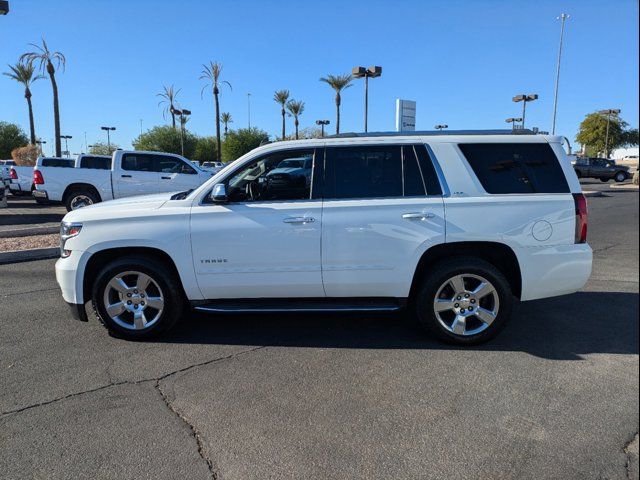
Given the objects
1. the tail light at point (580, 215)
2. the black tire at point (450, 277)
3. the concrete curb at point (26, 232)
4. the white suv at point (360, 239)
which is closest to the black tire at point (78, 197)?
the concrete curb at point (26, 232)

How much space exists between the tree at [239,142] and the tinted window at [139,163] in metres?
55.6

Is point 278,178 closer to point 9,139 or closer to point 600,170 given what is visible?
point 600,170

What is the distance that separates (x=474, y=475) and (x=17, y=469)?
8.60ft

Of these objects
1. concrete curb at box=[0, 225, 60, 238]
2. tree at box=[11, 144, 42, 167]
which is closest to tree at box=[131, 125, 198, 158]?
tree at box=[11, 144, 42, 167]

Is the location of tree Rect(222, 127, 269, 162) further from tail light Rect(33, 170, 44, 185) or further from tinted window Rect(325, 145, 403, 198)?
tinted window Rect(325, 145, 403, 198)

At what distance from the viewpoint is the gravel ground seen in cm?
923

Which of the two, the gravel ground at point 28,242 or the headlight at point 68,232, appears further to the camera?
the gravel ground at point 28,242

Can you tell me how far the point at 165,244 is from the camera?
4.59 meters

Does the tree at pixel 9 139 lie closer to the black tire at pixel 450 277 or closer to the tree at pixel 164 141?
the tree at pixel 164 141

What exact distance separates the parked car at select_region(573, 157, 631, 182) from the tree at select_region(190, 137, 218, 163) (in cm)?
5333

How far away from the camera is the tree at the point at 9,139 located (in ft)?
210

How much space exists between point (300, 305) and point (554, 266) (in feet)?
7.68

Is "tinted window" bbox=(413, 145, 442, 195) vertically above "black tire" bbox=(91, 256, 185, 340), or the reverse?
"tinted window" bbox=(413, 145, 442, 195)

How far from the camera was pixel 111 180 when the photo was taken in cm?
1423
